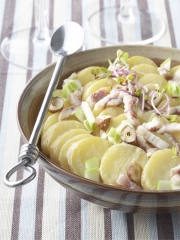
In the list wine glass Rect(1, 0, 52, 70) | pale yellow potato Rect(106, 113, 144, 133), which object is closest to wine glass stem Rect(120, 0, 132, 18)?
wine glass Rect(1, 0, 52, 70)

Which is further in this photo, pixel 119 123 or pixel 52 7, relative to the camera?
pixel 52 7

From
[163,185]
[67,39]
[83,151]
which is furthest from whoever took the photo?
[67,39]

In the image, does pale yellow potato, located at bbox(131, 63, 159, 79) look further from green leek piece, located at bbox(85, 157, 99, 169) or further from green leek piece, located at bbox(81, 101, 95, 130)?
green leek piece, located at bbox(85, 157, 99, 169)

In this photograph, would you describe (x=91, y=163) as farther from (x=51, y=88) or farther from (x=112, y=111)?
(x=51, y=88)

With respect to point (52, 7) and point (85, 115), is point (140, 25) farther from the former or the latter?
point (85, 115)

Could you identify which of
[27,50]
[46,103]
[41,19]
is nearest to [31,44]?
[27,50]

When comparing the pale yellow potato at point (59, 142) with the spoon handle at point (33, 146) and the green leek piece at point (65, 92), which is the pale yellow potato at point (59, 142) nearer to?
the spoon handle at point (33, 146)

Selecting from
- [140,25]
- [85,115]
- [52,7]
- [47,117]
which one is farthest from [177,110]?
[52,7]

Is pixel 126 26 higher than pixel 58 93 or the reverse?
higher
